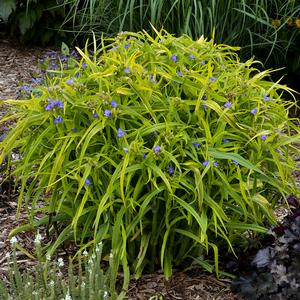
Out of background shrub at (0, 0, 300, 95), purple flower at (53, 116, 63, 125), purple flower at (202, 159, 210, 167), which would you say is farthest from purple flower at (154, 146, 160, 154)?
background shrub at (0, 0, 300, 95)

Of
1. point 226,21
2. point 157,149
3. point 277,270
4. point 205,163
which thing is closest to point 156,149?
point 157,149

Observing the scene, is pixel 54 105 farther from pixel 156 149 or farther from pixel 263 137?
pixel 263 137

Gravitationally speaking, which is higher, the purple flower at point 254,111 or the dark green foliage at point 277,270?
the purple flower at point 254,111

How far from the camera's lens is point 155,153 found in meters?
2.73

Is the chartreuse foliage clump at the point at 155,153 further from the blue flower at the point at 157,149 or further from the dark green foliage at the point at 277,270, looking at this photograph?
the dark green foliage at the point at 277,270

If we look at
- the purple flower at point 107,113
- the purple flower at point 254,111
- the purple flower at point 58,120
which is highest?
the purple flower at point 107,113

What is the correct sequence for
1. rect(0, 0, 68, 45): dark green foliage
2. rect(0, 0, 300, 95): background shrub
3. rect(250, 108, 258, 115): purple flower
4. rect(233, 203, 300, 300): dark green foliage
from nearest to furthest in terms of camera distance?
rect(233, 203, 300, 300): dark green foliage, rect(250, 108, 258, 115): purple flower, rect(0, 0, 300, 95): background shrub, rect(0, 0, 68, 45): dark green foliage

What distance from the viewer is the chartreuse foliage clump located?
9.14 feet

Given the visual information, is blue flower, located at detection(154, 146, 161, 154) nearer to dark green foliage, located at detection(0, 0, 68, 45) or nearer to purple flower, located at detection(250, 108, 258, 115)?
purple flower, located at detection(250, 108, 258, 115)

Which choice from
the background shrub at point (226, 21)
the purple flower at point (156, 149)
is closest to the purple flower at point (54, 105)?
the purple flower at point (156, 149)

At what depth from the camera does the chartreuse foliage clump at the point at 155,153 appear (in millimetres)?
2787

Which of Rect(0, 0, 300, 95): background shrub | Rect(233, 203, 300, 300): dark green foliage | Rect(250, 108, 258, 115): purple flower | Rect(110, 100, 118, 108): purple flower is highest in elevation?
Rect(110, 100, 118, 108): purple flower

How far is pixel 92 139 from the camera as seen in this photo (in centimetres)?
288

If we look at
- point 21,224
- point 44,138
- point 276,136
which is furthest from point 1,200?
point 276,136
